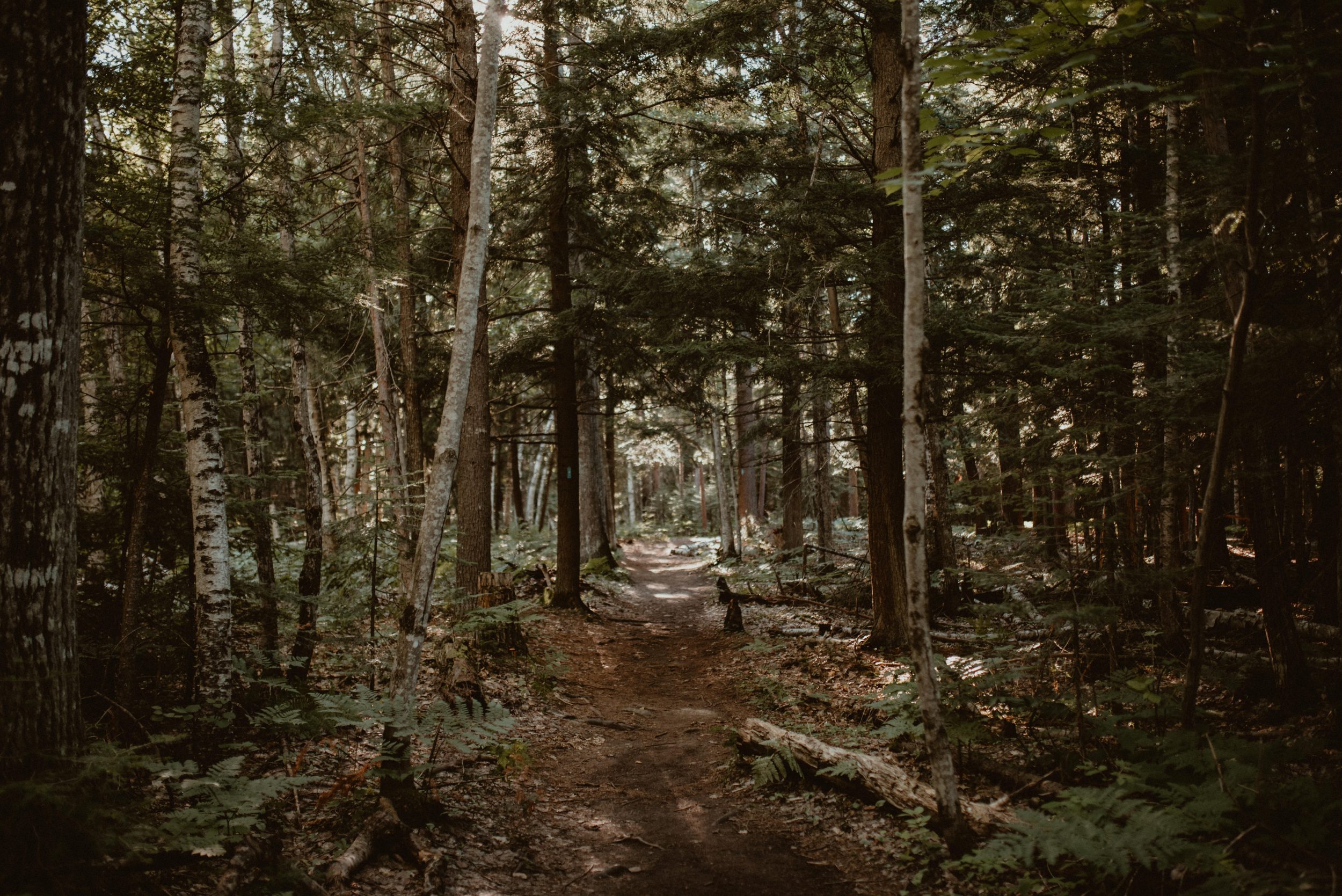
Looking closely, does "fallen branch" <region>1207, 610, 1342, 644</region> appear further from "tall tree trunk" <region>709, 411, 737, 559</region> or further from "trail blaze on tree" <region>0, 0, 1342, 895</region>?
"tall tree trunk" <region>709, 411, 737, 559</region>

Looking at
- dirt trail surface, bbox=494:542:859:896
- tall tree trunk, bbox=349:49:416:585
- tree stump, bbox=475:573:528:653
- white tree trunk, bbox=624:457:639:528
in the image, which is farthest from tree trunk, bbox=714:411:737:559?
white tree trunk, bbox=624:457:639:528

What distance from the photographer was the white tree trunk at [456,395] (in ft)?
17.6

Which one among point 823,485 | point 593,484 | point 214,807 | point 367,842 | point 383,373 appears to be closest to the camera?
point 214,807

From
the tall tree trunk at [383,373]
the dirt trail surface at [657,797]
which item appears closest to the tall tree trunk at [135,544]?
the tall tree trunk at [383,373]

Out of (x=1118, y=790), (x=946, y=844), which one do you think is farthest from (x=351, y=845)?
(x=1118, y=790)

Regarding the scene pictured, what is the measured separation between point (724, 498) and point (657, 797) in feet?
53.1

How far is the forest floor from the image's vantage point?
4773 millimetres

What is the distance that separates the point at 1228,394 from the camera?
4281 millimetres

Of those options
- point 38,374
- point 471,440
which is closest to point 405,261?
point 471,440

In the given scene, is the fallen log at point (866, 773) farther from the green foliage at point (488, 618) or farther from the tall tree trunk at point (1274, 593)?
the tall tree trunk at point (1274, 593)

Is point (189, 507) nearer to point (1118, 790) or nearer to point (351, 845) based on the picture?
point (351, 845)

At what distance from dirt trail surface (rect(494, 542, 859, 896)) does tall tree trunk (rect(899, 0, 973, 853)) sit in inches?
38.6

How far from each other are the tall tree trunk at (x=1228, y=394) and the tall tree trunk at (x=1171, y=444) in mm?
526

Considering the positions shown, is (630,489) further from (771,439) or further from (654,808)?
(654,808)
